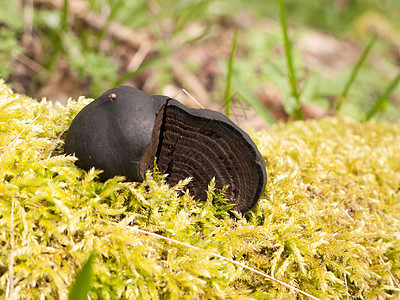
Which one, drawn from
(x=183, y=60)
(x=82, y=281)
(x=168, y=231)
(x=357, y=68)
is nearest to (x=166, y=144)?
(x=168, y=231)

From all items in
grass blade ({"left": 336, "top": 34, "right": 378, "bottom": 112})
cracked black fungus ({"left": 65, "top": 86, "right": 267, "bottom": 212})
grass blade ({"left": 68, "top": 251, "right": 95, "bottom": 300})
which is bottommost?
grass blade ({"left": 68, "top": 251, "right": 95, "bottom": 300})

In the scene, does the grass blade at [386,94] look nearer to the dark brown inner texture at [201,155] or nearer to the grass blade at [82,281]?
the dark brown inner texture at [201,155]

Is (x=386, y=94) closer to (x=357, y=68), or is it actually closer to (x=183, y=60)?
(x=357, y=68)

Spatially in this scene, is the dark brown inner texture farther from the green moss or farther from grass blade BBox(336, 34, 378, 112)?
grass blade BBox(336, 34, 378, 112)

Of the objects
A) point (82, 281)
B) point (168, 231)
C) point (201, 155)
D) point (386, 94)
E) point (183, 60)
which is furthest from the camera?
point (183, 60)

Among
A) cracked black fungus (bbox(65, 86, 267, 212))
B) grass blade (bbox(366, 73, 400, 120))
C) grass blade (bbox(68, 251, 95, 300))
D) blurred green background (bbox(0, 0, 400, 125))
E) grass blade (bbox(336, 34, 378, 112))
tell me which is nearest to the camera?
grass blade (bbox(68, 251, 95, 300))

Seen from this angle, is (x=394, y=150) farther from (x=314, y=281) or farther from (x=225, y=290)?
(x=225, y=290)

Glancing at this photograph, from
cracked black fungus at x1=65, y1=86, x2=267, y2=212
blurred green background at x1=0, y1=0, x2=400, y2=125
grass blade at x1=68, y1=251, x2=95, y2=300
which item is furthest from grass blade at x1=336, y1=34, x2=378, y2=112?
grass blade at x1=68, y1=251, x2=95, y2=300
